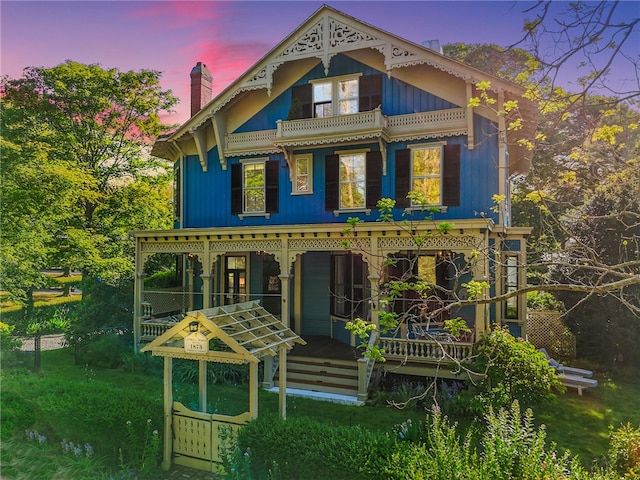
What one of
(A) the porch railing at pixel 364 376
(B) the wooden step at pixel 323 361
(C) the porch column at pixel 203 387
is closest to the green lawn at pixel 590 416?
(A) the porch railing at pixel 364 376

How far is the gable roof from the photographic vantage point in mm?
11562

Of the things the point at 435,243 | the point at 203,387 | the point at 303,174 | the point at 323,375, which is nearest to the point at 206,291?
the point at 323,375

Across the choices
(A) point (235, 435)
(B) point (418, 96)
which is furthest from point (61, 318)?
(B) point (418, 96)

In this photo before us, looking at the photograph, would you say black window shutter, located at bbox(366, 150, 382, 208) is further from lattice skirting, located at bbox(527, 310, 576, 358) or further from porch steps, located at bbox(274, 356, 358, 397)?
lattice skirting, located at bbox(527, 310, 576, 358)

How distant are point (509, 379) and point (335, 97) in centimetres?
956

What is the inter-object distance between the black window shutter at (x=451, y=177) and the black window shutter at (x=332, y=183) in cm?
328

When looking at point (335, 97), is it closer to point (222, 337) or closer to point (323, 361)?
point (323, 361)

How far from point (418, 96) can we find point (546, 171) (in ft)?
40.5

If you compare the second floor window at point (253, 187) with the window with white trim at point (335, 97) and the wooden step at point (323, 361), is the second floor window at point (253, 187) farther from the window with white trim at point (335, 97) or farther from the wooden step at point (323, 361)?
the wooden step at point (323, 361)

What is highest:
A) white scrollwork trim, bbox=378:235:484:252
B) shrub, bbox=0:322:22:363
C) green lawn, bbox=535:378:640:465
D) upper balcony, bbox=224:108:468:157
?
upper balcony, bbox=224:108:468:157

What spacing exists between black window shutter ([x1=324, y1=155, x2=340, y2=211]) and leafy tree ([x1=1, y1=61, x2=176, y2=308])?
28.8ft

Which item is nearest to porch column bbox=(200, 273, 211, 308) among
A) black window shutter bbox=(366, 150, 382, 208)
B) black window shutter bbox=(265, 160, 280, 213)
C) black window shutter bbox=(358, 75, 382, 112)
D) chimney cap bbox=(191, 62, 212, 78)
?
black window shutter bbox=(265, 160, 280, 213)

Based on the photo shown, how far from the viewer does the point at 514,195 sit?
67.4 feet

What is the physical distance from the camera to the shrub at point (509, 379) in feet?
26.9
